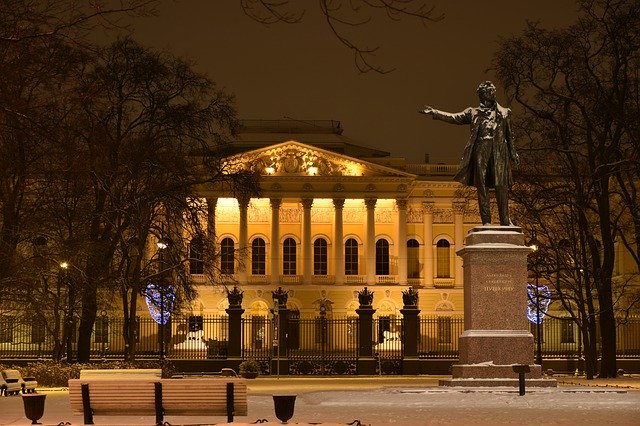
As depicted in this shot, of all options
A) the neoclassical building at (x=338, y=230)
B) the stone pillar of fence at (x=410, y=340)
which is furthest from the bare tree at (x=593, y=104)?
the neoclassical building at (x=338, y=230)

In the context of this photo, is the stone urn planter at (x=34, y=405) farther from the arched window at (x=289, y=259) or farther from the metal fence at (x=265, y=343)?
the arched window at (x=289, y=259)

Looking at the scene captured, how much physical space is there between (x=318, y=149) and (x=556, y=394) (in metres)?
64.3

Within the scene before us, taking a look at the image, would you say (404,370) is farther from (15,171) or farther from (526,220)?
(15,171)

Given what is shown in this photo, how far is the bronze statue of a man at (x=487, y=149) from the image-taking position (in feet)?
72.1

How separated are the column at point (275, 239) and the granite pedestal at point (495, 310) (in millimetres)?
63454

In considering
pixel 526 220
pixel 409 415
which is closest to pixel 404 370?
pixel 526 220

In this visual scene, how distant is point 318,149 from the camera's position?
273 ft

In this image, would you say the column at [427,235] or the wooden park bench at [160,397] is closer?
the wooden park bench at [160,397]

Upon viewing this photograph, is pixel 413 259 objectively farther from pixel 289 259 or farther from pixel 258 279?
pixel 258 279

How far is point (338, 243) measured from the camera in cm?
8531

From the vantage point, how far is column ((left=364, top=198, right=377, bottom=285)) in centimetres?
8400

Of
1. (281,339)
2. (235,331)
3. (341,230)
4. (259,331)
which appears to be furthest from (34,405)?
(341,230)

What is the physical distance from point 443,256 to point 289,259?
35.7 feet

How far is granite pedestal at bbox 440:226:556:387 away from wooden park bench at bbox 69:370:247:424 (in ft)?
21.8
